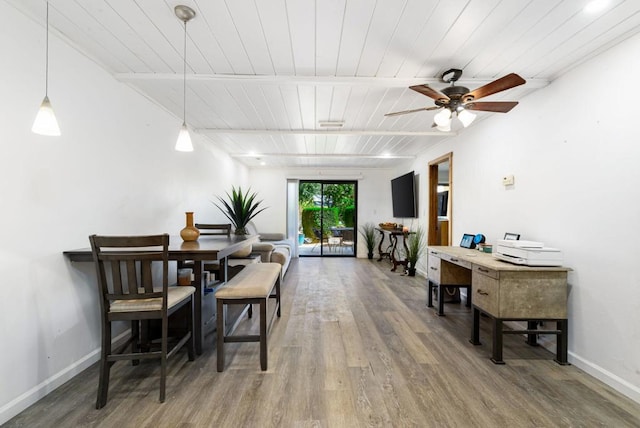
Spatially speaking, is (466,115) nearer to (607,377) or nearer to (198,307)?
(607,377)

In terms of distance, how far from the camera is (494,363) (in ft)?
7.21

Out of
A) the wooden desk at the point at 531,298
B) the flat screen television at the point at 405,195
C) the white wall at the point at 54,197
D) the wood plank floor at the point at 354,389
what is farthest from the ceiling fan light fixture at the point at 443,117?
the flat screen television at the point at 405,195

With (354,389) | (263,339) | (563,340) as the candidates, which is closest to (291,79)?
(263,339)

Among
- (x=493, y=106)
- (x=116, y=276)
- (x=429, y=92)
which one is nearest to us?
(x=116, y=276)

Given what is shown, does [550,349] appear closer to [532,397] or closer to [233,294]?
Answer: [532,397]

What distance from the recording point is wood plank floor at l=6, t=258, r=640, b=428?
1.59 m

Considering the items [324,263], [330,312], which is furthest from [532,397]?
[324,263]

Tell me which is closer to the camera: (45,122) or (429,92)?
(45,122)

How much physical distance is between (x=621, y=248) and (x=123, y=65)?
12.8 ft

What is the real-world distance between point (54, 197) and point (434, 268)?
11.9 ft

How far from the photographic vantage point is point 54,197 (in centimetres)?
183

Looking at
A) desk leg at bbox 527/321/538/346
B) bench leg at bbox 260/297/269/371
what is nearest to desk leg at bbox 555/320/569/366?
desk leg at bbox 527/321/538/346

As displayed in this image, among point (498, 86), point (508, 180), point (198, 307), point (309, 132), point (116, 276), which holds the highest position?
point (309, 132)

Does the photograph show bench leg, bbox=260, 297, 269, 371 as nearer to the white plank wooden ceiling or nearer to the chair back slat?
the chair back slat
